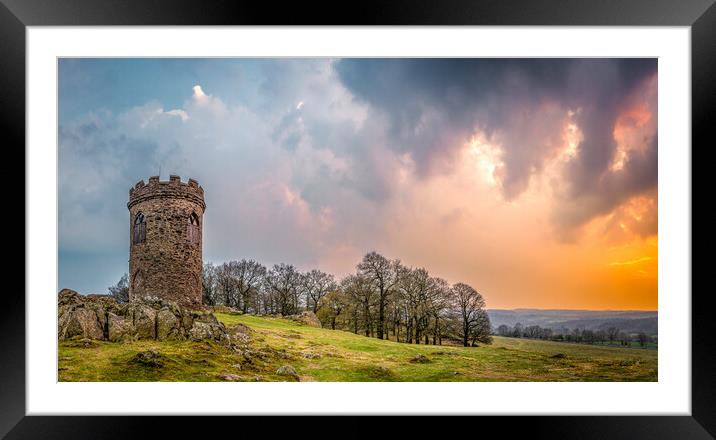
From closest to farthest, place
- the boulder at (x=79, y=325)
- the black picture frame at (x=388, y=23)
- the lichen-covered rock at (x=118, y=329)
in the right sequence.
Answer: the black picture frame at (x=388, y=23) < the boulder at (x=79, y=325) < the lichen-covered rock at (x=118, y=329)

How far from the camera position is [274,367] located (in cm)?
862

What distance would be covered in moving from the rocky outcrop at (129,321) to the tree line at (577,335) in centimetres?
557

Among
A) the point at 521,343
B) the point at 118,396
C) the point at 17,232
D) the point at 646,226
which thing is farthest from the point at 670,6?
the point at 521,343

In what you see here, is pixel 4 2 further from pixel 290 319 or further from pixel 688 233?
pixel 290 319

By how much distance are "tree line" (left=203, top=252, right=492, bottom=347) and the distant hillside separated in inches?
25.1

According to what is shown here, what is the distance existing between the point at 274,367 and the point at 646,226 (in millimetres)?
6870

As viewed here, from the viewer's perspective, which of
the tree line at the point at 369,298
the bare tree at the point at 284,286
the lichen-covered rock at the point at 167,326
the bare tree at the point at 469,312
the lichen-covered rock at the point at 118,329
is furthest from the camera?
the bare tree at the point at 284,286

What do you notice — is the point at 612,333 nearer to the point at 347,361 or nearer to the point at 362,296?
the point at 347,361

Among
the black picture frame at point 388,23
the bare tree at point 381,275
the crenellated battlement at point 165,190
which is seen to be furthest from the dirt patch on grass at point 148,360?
the bare tree at point 381,275

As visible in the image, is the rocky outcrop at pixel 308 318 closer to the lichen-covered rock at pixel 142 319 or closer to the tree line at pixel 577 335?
the lichen-covered rock at pixel 142 319

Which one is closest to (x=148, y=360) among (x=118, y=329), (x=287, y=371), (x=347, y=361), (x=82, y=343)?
(x=118, y=329)

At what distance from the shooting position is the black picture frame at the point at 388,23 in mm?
3996

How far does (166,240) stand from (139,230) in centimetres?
75

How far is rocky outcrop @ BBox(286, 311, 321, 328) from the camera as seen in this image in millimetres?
12703
